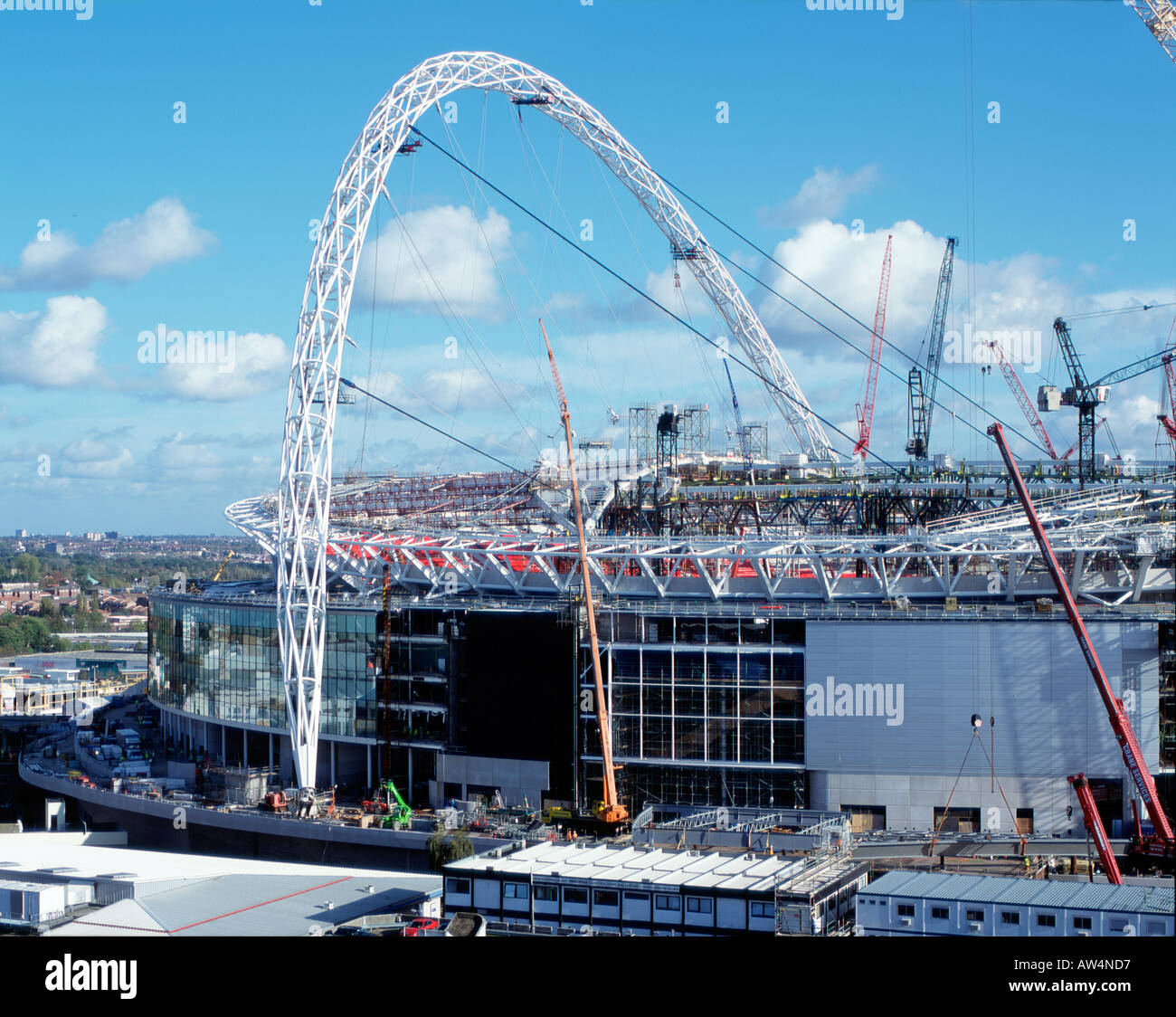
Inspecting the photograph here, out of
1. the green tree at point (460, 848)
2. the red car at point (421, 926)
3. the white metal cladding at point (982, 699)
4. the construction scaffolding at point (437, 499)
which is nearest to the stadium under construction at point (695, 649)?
the white metal cladding at point (982, 699)

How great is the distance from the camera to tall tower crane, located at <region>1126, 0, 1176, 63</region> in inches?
1841

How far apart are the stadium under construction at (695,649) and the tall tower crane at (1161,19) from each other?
Result: 16317 millimetres

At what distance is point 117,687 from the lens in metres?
107

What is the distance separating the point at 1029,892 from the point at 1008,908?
1.11 meters

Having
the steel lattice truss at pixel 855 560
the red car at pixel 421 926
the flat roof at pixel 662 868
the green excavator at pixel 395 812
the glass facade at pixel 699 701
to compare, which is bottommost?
the green excavator at pixel 395 812

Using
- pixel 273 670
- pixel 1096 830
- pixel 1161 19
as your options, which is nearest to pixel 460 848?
pixel 1096 830

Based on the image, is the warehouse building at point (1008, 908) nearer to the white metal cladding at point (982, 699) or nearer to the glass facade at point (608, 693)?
the white metal cladding at point (982, 699)

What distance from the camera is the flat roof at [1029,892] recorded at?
24438 mm

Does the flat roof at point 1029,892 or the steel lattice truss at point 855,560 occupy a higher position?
the steel lattice truss at point 855,560

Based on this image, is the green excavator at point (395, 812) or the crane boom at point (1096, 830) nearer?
the crane boom at point (1096, 830)

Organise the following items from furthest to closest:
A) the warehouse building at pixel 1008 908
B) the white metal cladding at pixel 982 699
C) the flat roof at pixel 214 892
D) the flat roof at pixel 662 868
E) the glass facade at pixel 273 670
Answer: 1. the glass facade at pixel 273 670
2. the white metal cladding at pixel 982 699
3. the flat roof at pixel 214 892
4. the flat roof at pixel 662 868
5. the warehouse building at pixel 1008 908

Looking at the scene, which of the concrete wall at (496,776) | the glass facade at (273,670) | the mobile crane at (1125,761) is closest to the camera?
the mobile crane at (1125,761)
